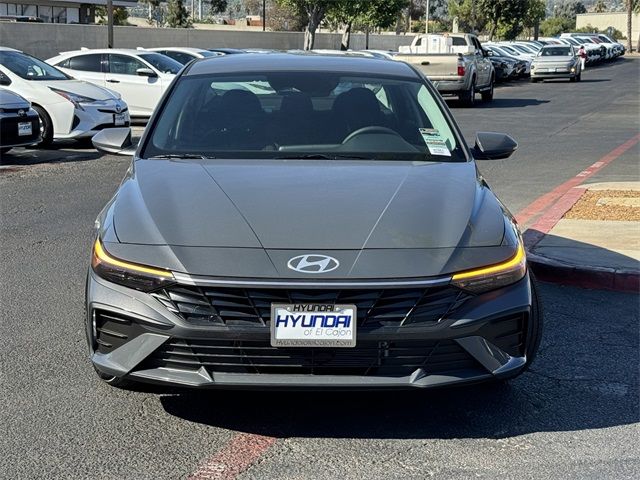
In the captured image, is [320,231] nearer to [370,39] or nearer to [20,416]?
[20,416]

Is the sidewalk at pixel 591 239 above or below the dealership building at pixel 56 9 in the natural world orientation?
below

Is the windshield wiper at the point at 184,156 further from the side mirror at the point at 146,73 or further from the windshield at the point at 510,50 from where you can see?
the windshield at the point at 510,50

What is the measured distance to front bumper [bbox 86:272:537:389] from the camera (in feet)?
12.4

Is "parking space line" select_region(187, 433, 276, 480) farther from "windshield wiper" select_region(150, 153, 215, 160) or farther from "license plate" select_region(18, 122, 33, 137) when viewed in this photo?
"license plate" select_region(18, 122, 33, 137)

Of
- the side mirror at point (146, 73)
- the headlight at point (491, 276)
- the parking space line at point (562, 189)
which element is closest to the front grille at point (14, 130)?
the side mirror at point (146, 73)

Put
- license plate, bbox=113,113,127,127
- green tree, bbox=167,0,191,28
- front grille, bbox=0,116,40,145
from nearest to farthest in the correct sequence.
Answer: front grille, bbox=0,116,40,145
license plate, bbox=113,113,127,127
green tree, bbox=167,0,191,28

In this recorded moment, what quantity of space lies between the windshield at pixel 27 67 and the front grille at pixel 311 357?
12274mm

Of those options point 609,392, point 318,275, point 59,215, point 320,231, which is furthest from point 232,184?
point 59,215

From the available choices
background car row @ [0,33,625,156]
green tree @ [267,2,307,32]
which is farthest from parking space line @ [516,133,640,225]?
green tree @ [267,2,307,32]

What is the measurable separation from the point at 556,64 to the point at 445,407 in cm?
3828

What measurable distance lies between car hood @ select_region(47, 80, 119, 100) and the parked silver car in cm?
2878

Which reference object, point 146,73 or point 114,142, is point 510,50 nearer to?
point 146,73

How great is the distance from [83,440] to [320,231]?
1.35 meters

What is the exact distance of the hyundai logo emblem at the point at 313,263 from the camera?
12.5 feet
